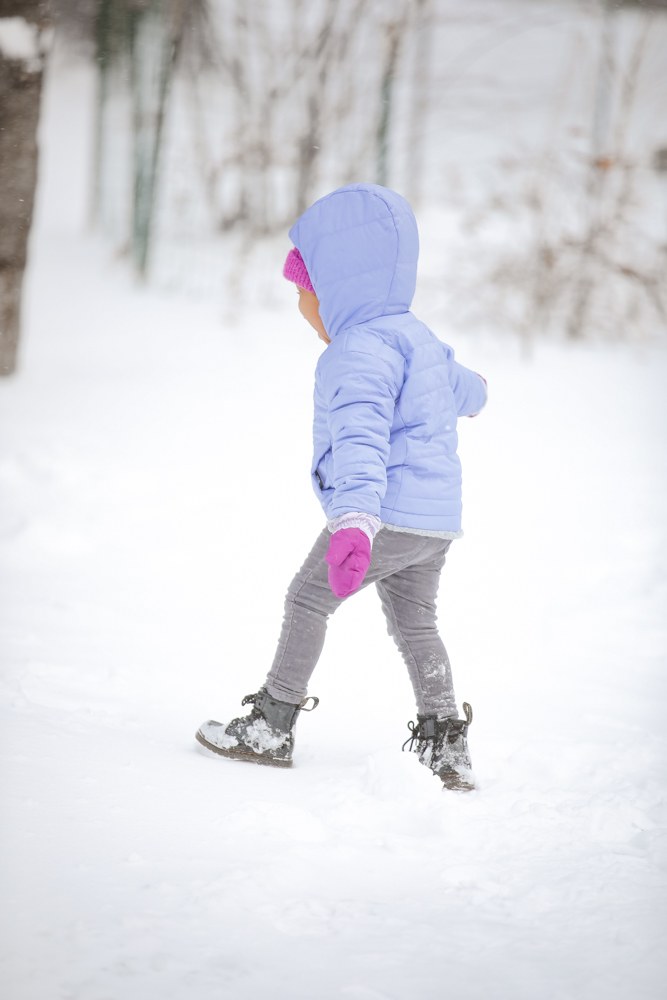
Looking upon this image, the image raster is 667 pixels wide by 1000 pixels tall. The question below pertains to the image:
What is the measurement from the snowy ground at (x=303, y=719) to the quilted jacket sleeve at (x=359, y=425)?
61 cm

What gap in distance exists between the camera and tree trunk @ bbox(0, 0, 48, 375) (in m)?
3.85

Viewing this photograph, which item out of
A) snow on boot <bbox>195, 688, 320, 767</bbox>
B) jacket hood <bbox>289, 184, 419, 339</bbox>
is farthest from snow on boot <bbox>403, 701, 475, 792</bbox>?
jacket hood <bbox>289, 184, 419, 339</bbox>

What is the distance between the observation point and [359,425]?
1.67 meters

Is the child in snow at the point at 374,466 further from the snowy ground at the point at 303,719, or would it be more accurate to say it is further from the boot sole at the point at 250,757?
the snowy ground at the point at 303,719

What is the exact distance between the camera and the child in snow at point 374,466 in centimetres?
167

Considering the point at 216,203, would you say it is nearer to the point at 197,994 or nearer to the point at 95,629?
the point at 95,629

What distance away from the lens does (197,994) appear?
1104mm

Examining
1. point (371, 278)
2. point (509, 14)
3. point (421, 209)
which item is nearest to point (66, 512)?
point (371, 278)

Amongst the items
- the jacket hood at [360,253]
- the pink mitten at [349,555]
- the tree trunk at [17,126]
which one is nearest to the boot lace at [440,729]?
the pink mitten at [349,555]

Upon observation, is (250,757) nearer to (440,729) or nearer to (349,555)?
(440,729)

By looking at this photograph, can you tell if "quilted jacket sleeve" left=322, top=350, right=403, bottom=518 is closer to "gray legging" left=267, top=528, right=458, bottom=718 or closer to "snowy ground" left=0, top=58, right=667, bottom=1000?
"gray legging" left=267, top=528, right=458, bottom=718

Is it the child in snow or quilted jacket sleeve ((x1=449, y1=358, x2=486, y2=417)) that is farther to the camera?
quilted jacket sleeve ((x1=449, y1=358, x2=486, y2=417))

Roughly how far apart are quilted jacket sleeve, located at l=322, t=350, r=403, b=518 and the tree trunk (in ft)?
10.1

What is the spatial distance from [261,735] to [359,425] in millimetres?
760
